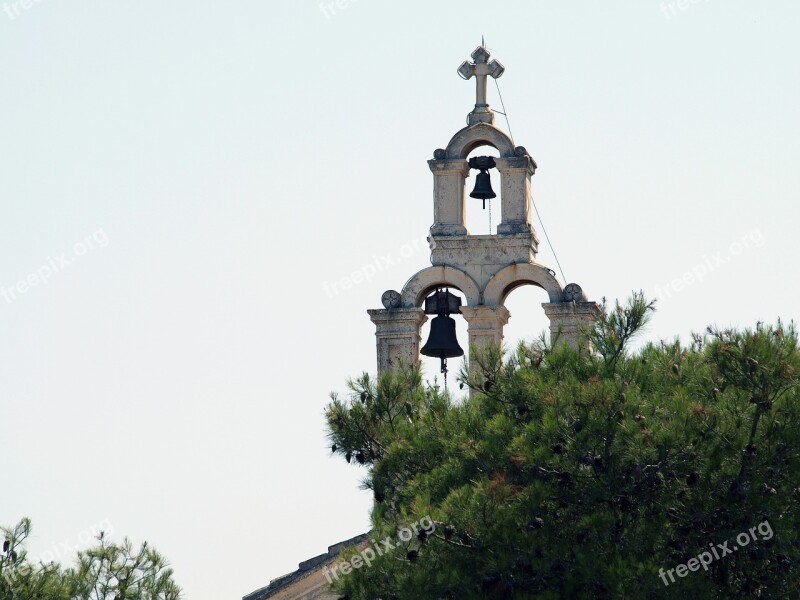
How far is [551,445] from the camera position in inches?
918

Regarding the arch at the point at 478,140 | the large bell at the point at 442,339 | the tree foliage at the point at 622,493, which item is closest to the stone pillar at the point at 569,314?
the large bell at the point at 442,339

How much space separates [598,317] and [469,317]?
494 cm

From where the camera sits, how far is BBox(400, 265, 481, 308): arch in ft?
98.3

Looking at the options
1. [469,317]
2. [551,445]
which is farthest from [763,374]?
[469,317]

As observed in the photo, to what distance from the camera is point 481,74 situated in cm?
3083

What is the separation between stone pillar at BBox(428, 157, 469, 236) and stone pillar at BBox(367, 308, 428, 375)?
118cm

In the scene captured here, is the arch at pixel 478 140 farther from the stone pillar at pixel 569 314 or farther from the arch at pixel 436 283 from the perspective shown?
the stone pillar at pixel 569 314

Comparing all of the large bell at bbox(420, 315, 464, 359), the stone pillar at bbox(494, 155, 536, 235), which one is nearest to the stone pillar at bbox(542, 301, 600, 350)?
the stone pillar at bbox(494, 155, 536, 235)

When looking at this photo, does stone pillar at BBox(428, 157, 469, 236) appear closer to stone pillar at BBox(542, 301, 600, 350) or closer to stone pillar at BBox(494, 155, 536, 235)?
stone pillar at BBox(494, 155, 536, 235)

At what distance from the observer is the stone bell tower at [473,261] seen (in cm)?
2981

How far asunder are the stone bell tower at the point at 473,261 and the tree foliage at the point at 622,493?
563 cm
